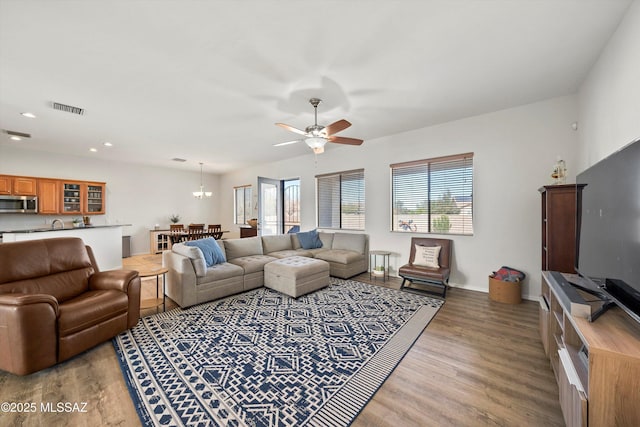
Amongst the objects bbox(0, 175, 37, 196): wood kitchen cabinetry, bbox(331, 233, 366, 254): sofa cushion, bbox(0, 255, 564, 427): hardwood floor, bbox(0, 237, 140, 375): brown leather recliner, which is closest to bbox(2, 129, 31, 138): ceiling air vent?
bbox(0, 175, 37, 196): wood kitchen cabinetry

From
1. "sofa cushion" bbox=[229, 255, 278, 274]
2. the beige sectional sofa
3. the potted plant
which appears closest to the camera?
the beige sectional sofa

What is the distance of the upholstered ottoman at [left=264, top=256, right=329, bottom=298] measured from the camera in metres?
3.55

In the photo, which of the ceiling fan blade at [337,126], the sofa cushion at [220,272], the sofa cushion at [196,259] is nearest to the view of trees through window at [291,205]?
the sofa cushion at [220,272]

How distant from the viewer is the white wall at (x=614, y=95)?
1784 mm

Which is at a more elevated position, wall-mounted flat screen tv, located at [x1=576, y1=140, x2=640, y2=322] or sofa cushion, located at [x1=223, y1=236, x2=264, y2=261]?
wall-mounted flat screen tv, located at [x1=576, y1=140, x2=640, y2=322]

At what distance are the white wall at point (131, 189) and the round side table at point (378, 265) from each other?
648cm

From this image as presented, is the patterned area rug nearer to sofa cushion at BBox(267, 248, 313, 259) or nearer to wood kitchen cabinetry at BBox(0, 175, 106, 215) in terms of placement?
sofa cushion at BBox(267, 248, 313, 259)

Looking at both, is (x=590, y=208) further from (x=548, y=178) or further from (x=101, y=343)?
(x=101, y=343)

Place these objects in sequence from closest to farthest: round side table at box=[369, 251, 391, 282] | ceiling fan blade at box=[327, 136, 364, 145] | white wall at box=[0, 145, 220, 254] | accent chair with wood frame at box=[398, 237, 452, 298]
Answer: ceiling fan blade at box=[327, 136, 364, 145]
accent chair with wood frame at box=[398, 237, 452, 298]
round side table at box=[369, 251, 391, 282]
white wall at box=[0, 145, 220, 254]

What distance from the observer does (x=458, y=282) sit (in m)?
4.04

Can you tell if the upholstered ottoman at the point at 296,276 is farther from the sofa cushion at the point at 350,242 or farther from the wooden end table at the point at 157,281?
the wooden end table at the point at 157,281

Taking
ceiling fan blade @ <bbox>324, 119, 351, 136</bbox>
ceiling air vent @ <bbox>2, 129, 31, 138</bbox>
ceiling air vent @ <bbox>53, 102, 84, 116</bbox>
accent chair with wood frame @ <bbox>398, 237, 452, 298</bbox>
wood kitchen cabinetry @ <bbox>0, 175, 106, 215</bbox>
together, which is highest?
ceiling air vent @ <bbox>53, 102, 84, 116</bbox>

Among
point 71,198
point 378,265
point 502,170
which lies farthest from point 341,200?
point 71,198

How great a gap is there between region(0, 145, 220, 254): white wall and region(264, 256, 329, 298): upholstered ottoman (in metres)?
5.62
